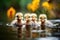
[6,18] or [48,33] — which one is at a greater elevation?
[6,18]

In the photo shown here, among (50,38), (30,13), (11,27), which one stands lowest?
(50,38)

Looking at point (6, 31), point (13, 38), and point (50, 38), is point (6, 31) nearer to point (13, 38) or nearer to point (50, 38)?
point (13, 38)

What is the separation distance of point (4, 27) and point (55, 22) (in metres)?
0.50

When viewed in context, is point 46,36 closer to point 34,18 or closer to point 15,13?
point 34,18

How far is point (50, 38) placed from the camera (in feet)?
4.99

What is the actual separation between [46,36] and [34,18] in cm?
21

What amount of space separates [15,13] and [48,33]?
0.38 m

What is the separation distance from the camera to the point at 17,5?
153 centimetres

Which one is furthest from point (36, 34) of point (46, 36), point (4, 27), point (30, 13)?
point (4, 27)

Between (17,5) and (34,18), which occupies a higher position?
(17,5)

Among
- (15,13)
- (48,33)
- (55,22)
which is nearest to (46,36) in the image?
(48,33)

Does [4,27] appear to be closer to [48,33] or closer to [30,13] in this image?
[30,13]

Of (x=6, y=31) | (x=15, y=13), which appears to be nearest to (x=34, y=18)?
(x=15, y=13)

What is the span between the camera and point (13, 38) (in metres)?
1.53
